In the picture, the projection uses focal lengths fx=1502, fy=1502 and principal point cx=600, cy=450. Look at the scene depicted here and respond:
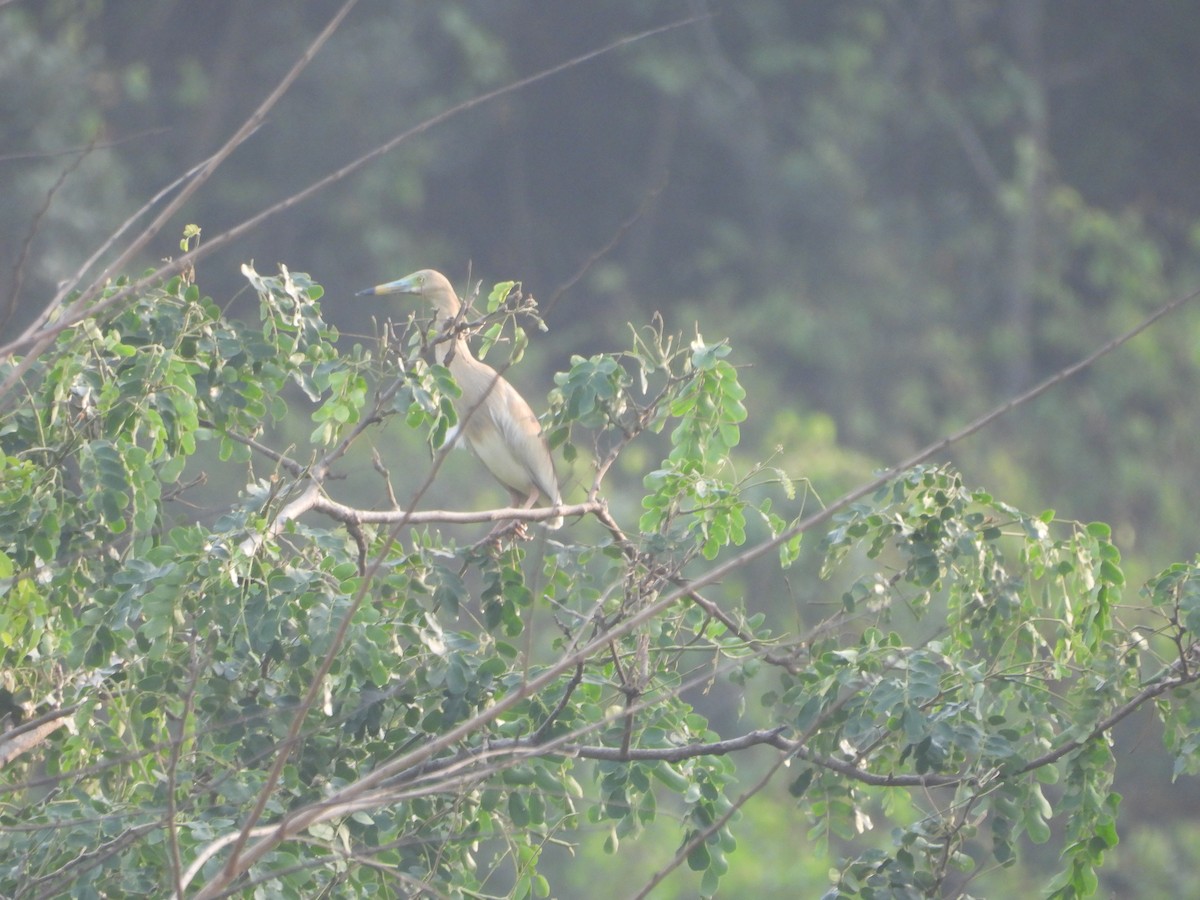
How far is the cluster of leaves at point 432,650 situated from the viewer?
7.39 ft

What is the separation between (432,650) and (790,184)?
1174 centimetres

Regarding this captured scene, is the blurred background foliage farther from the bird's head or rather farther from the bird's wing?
the bird's wing

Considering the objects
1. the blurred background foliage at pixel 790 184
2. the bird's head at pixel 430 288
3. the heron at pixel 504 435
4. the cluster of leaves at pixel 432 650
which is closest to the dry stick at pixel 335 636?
the cluster of leaves at pixel 432 650

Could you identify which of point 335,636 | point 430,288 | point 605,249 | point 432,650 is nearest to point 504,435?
point 430,288

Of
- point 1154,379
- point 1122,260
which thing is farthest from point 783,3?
point 1154,379

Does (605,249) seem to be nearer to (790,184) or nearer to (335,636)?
(335,636)

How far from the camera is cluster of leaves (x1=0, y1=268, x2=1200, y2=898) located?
225 centimetres

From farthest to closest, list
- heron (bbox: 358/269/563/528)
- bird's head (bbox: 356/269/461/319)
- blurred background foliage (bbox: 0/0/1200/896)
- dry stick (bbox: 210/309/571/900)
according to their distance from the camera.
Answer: blurred background foliage (bbox: 0/0/1200/896)
bird's head (bbox: 356/269/461/319)
heron (bbox: 358/269/563/528)
dry stick (bbox: 210/309/571/900)

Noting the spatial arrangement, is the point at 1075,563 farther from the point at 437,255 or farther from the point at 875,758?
the point at 437,255

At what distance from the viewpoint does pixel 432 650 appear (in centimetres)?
237

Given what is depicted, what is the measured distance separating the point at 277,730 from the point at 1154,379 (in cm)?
1156

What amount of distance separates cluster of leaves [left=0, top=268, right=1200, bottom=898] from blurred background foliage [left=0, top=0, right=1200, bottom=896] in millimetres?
8417

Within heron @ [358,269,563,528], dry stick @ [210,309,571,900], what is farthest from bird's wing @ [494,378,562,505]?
dry stick @ [210,309,571,900]

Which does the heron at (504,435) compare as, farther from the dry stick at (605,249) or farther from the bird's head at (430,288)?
the dry stick at (605,249)
